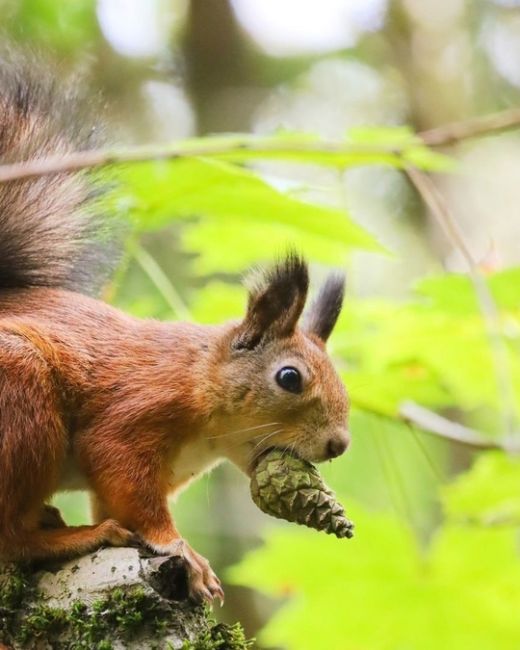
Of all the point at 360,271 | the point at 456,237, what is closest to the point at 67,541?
the point at 456,237

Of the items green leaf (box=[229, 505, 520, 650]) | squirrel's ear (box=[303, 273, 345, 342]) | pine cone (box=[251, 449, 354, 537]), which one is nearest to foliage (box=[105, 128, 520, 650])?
green leaf (box=[229, 505, 520, 650])

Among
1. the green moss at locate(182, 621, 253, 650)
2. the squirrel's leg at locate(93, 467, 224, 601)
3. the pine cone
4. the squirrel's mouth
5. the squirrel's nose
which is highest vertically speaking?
the squirrel's nose

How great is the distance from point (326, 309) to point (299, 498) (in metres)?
0.58

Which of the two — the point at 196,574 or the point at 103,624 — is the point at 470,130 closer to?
the point at 196,574

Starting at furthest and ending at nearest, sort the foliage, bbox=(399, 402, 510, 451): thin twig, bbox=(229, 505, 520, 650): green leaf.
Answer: bbox=(229, 505, 520, 650): green leaf → the foliage → bbox=(399, 402, 510, 451): thin twig

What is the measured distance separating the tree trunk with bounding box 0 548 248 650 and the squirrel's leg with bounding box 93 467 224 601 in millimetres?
72

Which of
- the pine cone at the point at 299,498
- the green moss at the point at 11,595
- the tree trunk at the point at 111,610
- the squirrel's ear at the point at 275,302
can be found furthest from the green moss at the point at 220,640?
the squirrel's ear at the point at 275,302

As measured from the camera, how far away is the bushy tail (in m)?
1.94

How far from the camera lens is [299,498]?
1.56 meters

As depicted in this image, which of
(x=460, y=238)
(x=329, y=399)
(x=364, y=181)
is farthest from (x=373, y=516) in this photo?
(x=364, y=181)

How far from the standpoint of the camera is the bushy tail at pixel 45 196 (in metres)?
1.94

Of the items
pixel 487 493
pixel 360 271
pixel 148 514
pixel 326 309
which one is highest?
pixel 360 271

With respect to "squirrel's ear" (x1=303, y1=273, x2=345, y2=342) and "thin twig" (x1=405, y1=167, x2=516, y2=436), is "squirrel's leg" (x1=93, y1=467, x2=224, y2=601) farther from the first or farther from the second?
"thin twig" (x1=405, y1=167, x2=516, y2=436)

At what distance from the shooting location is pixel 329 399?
1.83m
